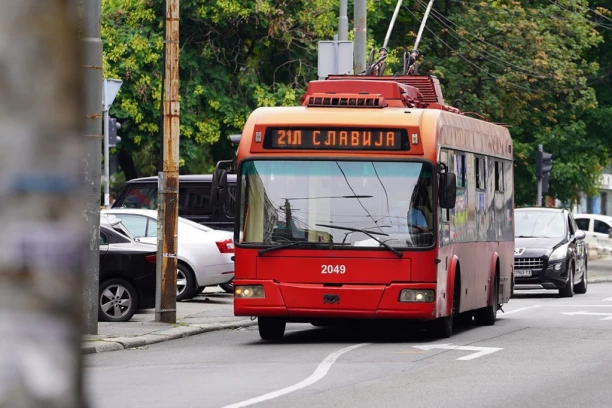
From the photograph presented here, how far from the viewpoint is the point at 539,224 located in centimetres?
2925

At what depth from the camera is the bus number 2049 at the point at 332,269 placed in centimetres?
1512

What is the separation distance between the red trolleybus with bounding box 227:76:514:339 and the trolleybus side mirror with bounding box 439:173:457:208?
13mm

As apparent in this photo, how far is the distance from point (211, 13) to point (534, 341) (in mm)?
21157

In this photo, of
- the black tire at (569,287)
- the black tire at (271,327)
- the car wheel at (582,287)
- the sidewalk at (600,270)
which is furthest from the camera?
the sidewalk at (600,270)

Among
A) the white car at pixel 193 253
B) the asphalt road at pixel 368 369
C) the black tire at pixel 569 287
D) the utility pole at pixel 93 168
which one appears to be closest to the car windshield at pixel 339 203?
the asphalt road at pixel 368 369

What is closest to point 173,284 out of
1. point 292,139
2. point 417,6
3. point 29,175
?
point 292,139

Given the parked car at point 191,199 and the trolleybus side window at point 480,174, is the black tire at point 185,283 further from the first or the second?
the trolleybus side window at point 480,174

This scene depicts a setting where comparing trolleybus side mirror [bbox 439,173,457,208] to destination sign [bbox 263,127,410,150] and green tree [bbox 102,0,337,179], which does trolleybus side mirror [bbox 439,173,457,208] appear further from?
green tree [bbox 102,0,337,179]

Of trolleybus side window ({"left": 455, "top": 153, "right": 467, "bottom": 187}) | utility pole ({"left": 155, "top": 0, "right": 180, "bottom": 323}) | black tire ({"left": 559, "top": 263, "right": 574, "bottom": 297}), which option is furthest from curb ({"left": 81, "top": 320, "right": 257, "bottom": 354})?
black tire ({"left": 559, "top": 263, "right": 574, "bottom": 297})

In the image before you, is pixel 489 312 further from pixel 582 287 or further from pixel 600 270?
pixel 600 270

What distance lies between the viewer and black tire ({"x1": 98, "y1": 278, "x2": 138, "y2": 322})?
1905 cm

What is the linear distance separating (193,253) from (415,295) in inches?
349

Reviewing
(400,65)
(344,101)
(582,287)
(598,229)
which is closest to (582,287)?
(582,287)

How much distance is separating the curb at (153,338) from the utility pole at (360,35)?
26.7 ft
